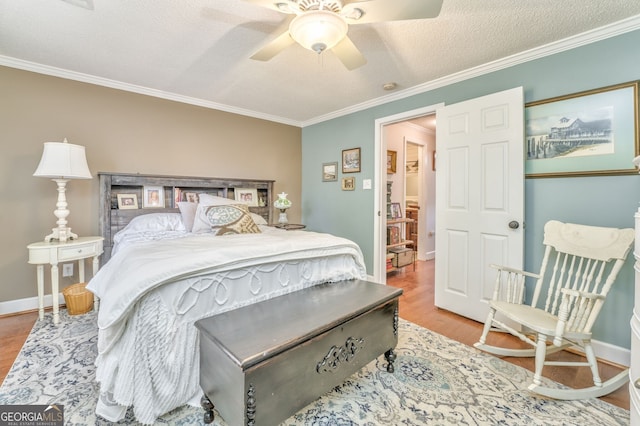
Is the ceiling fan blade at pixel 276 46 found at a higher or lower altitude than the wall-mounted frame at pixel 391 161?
higher

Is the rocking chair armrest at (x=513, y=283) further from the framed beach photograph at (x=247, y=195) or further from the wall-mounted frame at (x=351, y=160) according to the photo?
the framed beach photograph at (x=247, y=195)

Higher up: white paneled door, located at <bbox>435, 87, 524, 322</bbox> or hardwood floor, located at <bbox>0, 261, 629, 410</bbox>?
white paneled door, located at <bbox>435, 87, 524, 322</bbox>

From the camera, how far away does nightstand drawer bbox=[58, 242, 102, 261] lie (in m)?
2.44

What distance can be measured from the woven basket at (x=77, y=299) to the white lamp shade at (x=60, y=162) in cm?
107

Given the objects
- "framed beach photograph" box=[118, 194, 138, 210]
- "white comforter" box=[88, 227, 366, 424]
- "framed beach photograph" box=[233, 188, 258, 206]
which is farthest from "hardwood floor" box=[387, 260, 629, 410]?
"framed beach photograph" box=[118, 194, 138, 210]

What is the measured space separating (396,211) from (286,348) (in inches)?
156

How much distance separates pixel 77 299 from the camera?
258 cm

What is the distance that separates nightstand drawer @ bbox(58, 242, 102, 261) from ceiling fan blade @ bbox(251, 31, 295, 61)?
2.32 m

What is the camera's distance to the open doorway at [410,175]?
358 centimetres

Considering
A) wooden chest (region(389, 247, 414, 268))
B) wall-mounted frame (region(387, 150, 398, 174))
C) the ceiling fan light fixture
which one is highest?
the ceiling fan light fixture

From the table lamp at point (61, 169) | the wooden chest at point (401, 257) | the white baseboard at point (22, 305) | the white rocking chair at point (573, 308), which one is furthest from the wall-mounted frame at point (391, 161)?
the white baseboard at point (22, 305)

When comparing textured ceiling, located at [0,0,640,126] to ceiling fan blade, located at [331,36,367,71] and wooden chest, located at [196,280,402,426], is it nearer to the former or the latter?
ceiling fan blade, located at [331,36,367,71]

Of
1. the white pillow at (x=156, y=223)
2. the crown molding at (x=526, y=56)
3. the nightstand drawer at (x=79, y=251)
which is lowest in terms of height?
the nightstand drawer at (x=79, y=251)

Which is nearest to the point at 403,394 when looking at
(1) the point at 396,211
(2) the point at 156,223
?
(2) the point at 156,223
